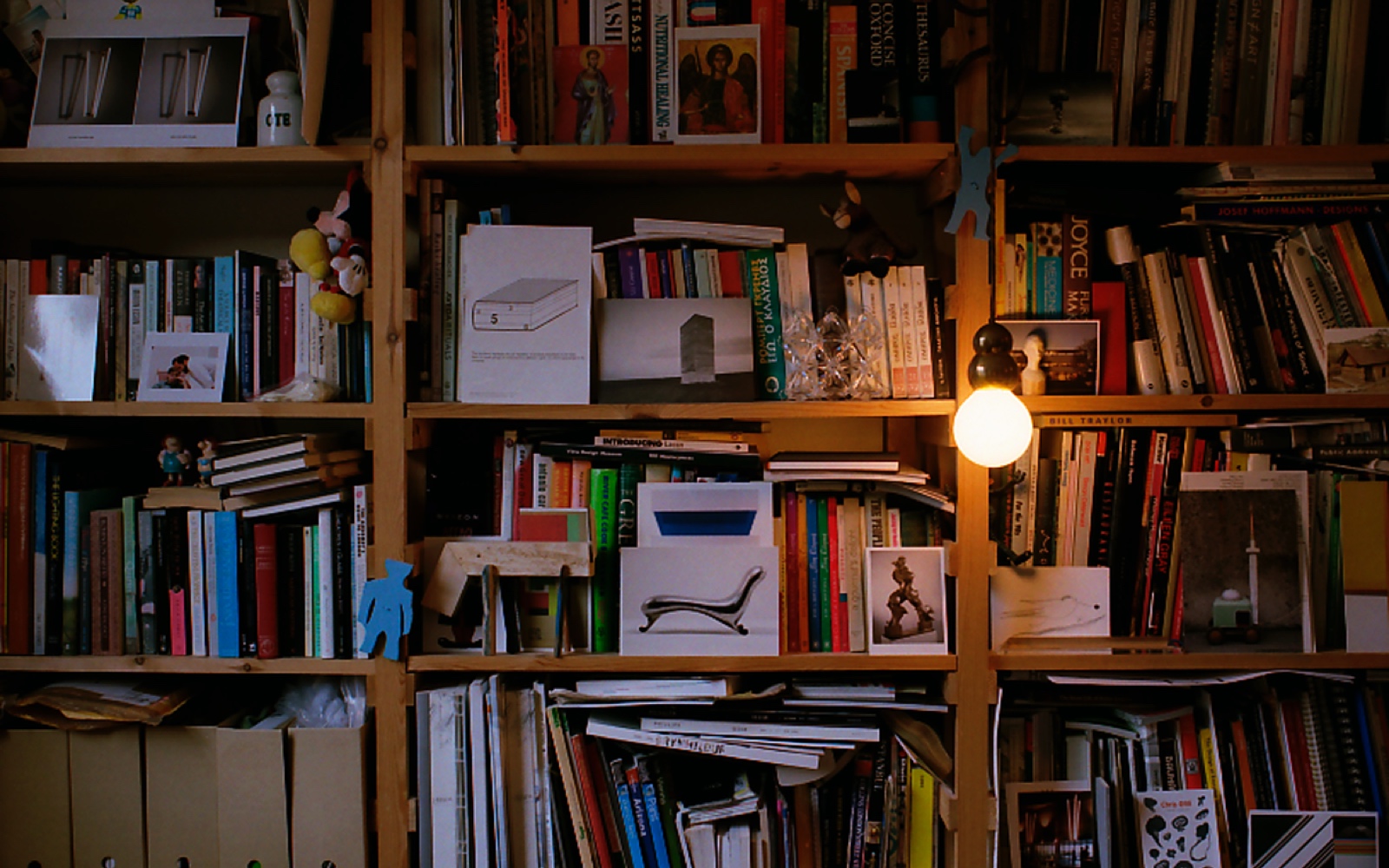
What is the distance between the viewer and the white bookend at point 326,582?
1.46 m

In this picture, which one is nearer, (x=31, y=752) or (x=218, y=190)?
→ (x=31, y=752)

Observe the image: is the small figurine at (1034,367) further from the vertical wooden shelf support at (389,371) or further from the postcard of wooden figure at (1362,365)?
the vertical wooden shelf support at (389,371)

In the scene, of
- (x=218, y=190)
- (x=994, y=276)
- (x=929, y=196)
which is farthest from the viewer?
(x=218, y=190)

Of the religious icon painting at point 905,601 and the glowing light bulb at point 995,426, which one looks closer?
the glowing light bulb at point 995,426

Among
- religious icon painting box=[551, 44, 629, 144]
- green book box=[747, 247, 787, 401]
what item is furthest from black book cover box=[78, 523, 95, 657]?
green book box=[747, 247, 787, 401]

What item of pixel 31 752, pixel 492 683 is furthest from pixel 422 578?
pixel 31 752

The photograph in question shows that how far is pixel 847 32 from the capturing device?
1.49 metres

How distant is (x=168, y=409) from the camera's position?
1440 millimetres

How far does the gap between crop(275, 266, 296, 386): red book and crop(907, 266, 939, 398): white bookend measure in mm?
1073

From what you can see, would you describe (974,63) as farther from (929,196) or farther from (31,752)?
(31,752)

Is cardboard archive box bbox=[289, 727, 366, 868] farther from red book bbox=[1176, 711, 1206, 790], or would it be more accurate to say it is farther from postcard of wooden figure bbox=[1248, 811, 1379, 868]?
postcard of wooden figure bbox=[1248, 811, 1379, 868]

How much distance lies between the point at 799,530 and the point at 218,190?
1319mm

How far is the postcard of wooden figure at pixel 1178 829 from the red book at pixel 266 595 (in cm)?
150

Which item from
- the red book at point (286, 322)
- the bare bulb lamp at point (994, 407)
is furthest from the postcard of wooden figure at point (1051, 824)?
the red book at point (286, 322)
